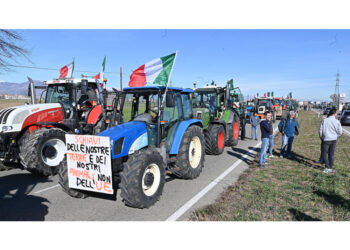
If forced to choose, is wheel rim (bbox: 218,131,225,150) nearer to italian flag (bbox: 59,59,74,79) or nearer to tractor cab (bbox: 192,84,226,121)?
tractor cab (bbox: 192,84,226,121)

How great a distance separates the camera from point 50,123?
6.12 m

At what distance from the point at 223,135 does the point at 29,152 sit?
19.9 ft

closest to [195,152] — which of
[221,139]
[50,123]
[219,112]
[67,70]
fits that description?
[221,139]

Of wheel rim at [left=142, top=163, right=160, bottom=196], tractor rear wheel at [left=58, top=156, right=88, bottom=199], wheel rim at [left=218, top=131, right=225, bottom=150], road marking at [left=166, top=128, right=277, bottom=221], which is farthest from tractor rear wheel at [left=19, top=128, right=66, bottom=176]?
wheel rim at [left=218, top=131, right=225, bottom=150]

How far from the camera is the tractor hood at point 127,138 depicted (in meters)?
3.90

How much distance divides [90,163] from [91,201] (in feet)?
3.03

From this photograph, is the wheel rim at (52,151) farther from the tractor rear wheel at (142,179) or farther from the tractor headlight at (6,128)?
the tractor rear wheel at (142,179)

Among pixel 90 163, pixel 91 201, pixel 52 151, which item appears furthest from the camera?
pixel 52 151

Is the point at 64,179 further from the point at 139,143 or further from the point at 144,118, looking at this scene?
the point at 144,118

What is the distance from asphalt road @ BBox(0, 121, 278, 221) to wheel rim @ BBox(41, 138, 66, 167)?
1.58 ft

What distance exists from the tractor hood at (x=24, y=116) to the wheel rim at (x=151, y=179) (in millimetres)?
3801

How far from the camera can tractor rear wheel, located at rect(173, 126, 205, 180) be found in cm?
502

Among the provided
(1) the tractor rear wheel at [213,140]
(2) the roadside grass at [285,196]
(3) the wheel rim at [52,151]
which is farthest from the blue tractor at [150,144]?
(3) the wheel rim at [52,151]

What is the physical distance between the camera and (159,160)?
414 cm
